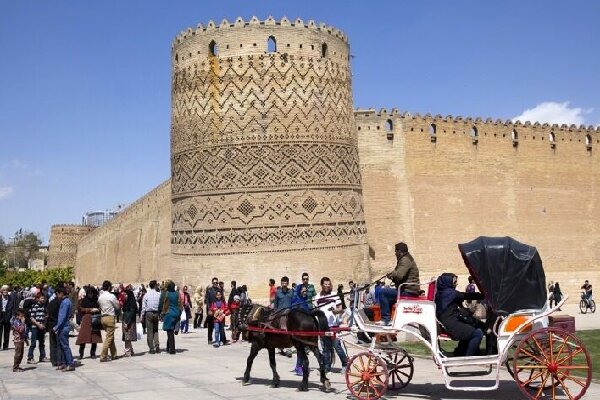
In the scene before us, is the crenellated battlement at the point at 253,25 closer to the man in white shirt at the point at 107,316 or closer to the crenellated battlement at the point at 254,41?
the crenellated battlement at the point at 254,41

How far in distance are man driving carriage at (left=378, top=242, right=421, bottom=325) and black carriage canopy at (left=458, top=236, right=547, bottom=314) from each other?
1.79 ft

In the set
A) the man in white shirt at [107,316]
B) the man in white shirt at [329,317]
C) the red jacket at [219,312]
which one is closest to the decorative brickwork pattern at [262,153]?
the red jacket at [219,312]

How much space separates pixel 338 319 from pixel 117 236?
25839 millimetres

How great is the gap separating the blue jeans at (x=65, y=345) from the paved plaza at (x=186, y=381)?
194 millimetres

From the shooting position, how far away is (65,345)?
346 inches

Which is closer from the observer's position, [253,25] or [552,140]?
[253,25]

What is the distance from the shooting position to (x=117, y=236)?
3322 cm

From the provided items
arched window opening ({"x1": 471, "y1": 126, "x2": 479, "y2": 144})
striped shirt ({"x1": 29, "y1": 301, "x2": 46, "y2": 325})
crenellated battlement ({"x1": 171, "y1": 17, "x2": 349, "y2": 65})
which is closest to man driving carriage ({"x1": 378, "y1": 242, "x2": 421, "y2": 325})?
striped shirt ({"x1": 29, "y1": 301, "x2": 46, "y2": 325})

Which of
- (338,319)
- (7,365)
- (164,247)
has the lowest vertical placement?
(7,365)

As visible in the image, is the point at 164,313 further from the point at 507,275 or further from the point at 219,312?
the point at 507,275

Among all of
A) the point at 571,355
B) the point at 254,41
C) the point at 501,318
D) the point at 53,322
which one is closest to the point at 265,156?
the point at 254,41

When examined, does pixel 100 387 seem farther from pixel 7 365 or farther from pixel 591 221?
pixel 591 221

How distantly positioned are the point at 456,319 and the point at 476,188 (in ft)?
55.2

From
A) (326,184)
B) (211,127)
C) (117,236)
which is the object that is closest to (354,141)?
(326,184)
